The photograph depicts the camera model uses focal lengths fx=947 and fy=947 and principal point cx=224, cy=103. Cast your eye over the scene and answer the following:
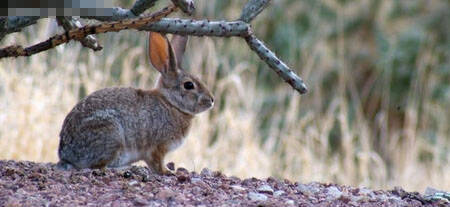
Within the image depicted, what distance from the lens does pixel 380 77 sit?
47.5ft

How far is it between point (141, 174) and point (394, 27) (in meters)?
10.9

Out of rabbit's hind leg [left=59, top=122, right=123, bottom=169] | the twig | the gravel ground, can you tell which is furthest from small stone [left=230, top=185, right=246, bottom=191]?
the twig

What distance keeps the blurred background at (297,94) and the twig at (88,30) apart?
348 centimetres

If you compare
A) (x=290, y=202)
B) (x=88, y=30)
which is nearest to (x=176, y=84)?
(x=290, y=202)

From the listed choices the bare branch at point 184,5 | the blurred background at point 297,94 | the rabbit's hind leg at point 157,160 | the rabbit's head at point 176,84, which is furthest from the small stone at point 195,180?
the blurred background at point 297,94

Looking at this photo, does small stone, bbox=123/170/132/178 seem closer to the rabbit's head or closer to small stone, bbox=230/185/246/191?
small stone, bbox=230/185/246/191

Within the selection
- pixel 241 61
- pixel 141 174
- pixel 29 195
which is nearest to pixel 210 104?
pixel 141 174

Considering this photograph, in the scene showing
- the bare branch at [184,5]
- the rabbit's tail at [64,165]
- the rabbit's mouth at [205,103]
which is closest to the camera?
the bare branch at [184,5]

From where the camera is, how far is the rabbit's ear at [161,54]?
19.5 ft

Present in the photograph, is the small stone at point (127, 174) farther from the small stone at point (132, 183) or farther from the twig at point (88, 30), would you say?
the twig at point (88, 30)

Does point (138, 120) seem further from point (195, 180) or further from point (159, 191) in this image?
point (159, 191)

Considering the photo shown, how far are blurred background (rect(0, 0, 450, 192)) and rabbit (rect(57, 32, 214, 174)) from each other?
197 centimetres

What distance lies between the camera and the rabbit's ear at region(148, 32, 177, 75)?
5.94m

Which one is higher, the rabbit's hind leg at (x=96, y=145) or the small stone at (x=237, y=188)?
the rabbit's hind leg at (x=96, y=145)
